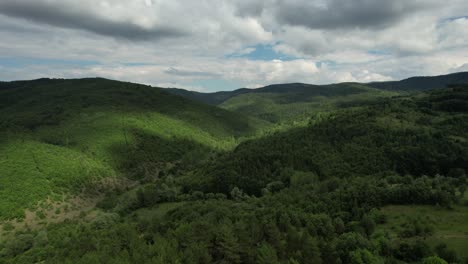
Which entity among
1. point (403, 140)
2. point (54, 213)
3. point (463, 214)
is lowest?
point (54, 213)

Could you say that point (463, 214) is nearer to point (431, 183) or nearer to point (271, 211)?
point (431, 183)

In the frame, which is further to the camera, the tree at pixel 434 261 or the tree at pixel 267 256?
the tree at pixel 434 261

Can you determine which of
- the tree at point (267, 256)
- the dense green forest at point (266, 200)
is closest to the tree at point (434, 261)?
the dense green forest at point (266, 200)

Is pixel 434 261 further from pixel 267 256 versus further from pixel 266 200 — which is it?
pixel 266 200

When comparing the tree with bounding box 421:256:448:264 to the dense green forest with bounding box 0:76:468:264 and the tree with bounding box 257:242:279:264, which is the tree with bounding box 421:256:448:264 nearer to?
the dense green forest with bounding box 0:76:468:264

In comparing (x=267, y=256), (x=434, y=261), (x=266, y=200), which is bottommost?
(x=266, y=200)

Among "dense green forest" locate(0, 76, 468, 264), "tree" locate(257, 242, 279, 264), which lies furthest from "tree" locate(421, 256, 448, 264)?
"tree" locate(257, 242, 279, 264)

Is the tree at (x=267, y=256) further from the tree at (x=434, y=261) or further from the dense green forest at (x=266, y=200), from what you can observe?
the tree at (x=434, y=261)

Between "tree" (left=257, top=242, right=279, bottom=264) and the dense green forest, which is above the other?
"tree" (left=257, top=242, right=279, bottom=264)

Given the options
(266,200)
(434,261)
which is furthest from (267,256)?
(266,200)

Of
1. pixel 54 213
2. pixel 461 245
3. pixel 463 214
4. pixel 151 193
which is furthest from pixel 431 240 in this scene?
pixel 54 213

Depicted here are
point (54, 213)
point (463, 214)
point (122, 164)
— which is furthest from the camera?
Result: point (122, 164)
